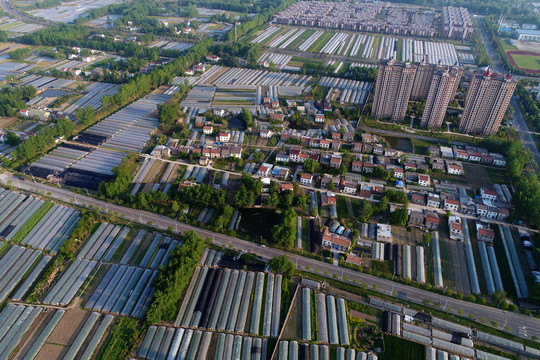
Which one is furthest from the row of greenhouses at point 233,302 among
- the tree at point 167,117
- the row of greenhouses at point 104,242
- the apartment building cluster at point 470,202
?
the tree at point 167,117

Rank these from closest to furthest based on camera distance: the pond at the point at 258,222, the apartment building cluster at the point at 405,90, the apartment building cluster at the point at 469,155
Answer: the pond at the point at 258,222 < the apartment building cluster at the point at 469,155 < the apartment building cluster at the point at 405,90

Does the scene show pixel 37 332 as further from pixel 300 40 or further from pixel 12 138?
pixel 300 40

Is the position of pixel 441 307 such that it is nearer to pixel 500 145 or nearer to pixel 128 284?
pixel 128 284

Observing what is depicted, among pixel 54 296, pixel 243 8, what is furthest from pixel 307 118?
pixel 243 8

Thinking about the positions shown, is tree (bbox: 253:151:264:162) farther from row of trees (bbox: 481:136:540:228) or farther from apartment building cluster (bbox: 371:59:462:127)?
row of trees (bbox: 481:136:540:228)

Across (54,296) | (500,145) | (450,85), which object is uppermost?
(450,85)

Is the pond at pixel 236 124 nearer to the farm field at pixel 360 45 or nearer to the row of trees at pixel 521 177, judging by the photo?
the row of trees at pixel 521 177

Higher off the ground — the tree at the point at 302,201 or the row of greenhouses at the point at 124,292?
the tree at the point at 302,201

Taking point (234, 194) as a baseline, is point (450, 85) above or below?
above
